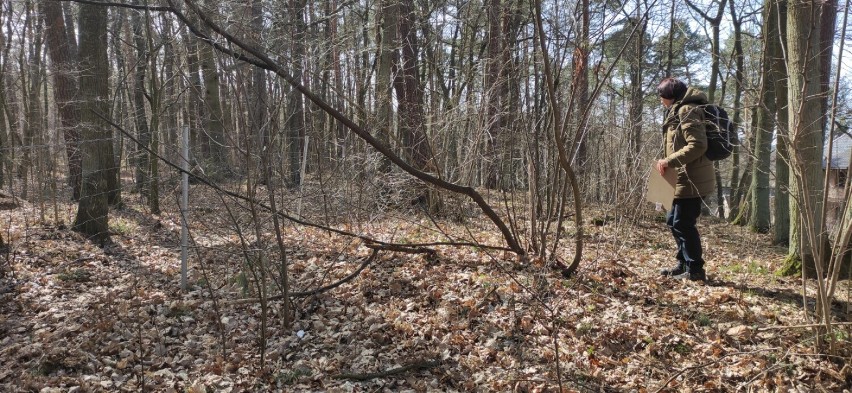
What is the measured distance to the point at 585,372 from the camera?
3.24 meters

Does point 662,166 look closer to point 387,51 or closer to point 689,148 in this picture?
point 689,148

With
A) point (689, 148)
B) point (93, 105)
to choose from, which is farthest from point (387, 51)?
point (689, 148)

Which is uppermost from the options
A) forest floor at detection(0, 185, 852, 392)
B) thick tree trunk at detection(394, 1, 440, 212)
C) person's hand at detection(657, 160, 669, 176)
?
thick tree trunk at detection(394, 1, 440, 212)

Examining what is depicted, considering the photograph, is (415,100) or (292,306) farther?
(415,100)

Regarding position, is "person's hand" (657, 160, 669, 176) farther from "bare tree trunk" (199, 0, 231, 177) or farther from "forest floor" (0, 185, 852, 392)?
"bare tree trunk" (199, 0, 231, 177)

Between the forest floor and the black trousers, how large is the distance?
0.73 ft

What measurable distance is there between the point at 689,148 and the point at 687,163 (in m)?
0.12

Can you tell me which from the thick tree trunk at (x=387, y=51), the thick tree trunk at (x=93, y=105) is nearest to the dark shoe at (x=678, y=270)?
the thick tree trunk at (x=387, y=51)

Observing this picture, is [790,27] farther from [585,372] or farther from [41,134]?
[41,134]

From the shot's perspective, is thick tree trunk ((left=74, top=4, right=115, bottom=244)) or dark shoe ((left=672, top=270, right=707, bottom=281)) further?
thick tree trunk ((left=74, top=4, right=115, bottom=244))

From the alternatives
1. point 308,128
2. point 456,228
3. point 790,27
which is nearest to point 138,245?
point 308,128

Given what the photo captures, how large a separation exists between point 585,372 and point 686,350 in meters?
0.70

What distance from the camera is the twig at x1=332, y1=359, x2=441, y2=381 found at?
3367mm

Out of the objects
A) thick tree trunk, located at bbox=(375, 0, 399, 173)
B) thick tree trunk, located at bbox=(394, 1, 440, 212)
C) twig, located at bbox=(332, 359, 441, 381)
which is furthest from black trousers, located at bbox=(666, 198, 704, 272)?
thick tree trunk, located at bbox=(375, 0, 399, 173)
